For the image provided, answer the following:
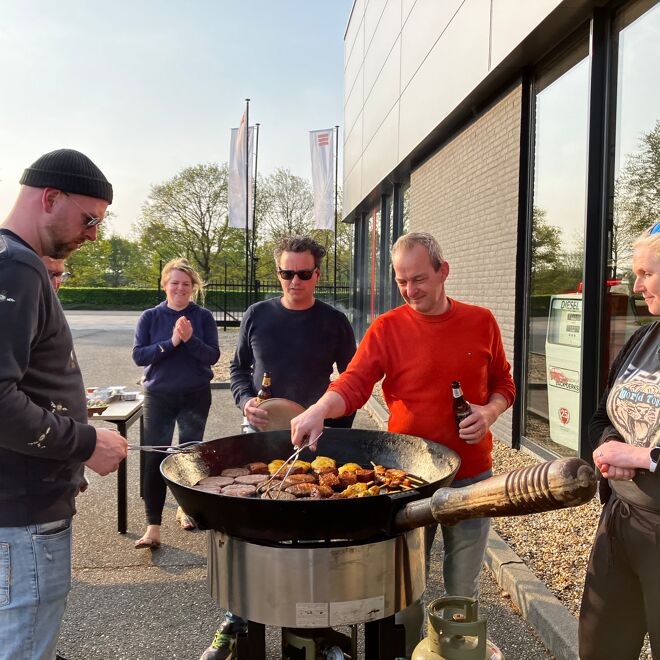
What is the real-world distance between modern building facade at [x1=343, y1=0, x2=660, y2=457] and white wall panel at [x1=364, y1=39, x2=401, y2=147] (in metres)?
1.42

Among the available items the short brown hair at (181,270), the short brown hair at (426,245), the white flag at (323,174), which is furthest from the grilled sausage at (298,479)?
the white flag at (323,174)

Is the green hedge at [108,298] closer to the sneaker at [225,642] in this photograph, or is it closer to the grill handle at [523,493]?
the sneaker at [225,642]

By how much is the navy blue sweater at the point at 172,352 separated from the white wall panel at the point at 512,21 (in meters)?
4.23

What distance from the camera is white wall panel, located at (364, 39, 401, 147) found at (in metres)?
12.3

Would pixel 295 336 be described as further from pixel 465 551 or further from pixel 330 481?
pixel 465 551

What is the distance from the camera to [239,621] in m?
3.00

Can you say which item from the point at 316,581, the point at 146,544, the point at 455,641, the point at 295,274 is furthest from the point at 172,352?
the point at 455,641

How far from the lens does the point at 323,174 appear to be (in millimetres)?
21672

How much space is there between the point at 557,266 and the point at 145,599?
495cm

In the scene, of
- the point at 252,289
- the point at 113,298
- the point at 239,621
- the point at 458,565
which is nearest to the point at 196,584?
the point at 239,621

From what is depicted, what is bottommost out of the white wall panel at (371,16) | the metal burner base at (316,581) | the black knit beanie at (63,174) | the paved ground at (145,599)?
the paved ground at (145,599)

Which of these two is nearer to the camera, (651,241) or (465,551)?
(651,241)

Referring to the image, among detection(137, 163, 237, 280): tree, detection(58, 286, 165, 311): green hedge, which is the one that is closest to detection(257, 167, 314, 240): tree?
detection(137, 163, 237, 280): tree

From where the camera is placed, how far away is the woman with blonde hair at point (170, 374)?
4.54m
